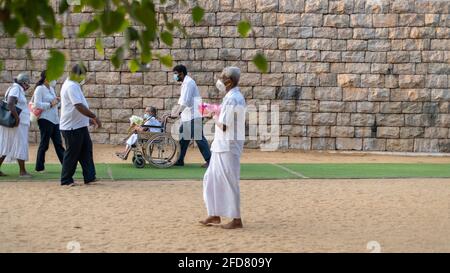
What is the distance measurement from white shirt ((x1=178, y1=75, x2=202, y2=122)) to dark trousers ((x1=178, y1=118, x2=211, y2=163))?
97 mm

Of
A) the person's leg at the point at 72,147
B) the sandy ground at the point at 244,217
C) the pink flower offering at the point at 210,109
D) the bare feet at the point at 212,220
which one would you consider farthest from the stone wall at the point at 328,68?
the bare feet at the point at 212,220

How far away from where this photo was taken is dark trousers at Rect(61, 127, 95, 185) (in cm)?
1073

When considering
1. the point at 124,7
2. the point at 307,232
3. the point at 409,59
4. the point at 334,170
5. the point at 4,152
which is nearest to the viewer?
the point at 124,7

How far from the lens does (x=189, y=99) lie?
13375mm

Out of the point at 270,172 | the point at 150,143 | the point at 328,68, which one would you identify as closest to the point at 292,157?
the point at 328,68

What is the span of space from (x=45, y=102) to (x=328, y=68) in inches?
278

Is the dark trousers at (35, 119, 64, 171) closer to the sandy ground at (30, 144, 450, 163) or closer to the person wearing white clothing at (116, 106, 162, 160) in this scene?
the person wearing white clothing at (116, 106, 162, 160)

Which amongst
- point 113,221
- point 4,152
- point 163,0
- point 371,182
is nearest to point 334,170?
point 371,182

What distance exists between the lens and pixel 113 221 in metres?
8.29

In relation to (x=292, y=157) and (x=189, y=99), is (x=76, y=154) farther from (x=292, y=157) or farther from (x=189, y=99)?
(x=292, y=157)

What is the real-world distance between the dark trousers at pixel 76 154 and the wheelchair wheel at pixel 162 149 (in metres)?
2.19

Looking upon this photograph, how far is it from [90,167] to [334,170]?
458 centimetres

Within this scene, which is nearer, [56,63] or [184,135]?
[56,63]
